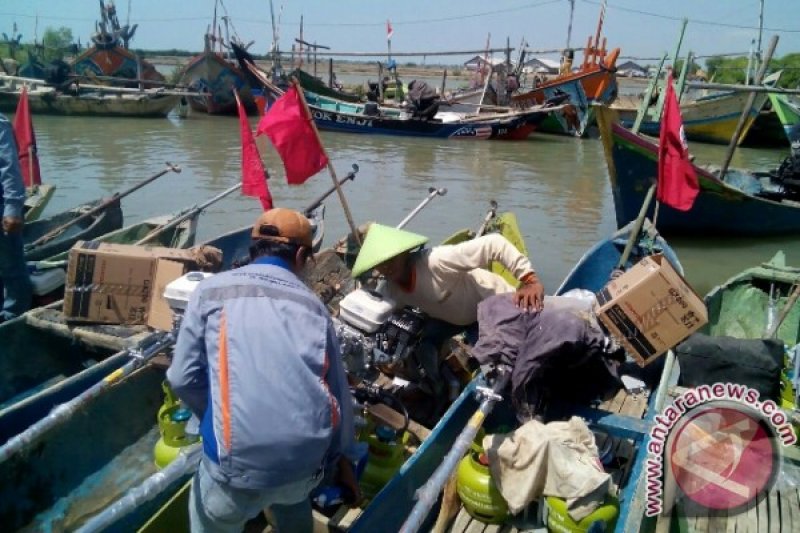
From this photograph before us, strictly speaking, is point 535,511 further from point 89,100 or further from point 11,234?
point 89,100

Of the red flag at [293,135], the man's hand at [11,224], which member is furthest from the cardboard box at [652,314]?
the man's hand at [11,224]

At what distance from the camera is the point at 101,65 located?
2806 centimetres

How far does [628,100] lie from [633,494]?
97.7 ft

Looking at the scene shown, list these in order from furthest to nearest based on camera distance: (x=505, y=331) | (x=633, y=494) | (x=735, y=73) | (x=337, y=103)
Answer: (x=735, y=73) → (x=337, y=103) → (x=505, y=331) → (x=633, y=494)

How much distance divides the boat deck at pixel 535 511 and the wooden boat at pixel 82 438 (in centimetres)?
85

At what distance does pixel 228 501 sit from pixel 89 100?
24426 millimetres

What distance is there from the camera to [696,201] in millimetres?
9945

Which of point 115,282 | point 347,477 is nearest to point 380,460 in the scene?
point 347,477

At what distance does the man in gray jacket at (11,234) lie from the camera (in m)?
4.64

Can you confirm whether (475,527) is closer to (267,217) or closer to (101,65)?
(267,217)

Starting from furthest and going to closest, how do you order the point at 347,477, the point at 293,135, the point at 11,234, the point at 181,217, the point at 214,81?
the point at 214,81
the point at 181,217
the point at 293,135
the point at 11,234
the point at 347,477

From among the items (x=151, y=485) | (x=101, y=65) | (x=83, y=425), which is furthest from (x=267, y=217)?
(x=101, y=65)

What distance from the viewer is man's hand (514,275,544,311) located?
138 inches

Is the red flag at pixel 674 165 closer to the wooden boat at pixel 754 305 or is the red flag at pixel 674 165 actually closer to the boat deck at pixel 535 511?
the wooden boat at pixel 754 305
